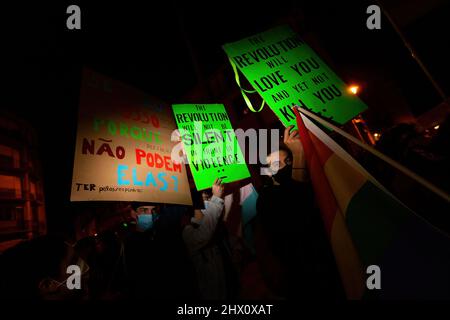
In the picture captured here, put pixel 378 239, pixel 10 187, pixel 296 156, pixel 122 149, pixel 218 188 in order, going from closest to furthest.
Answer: pixel 378 239 → pixel 296 156 → pixel 122 149 → pixel 218 188 → pixel 10 187

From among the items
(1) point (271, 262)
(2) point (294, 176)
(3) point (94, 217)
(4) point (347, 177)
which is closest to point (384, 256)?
(4) point (347, 177)

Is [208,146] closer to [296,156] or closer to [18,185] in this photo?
[296,156]

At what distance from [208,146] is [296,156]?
1.96 metres

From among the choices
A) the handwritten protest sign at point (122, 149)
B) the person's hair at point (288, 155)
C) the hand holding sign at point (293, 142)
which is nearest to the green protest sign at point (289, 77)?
the hand holding sign at point (293, 142)

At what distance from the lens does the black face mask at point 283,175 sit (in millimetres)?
2754

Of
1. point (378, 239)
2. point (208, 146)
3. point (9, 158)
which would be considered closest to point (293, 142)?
point (378, 239)

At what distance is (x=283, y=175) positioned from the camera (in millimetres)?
2801

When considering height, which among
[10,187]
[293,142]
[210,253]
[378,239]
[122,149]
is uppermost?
[10,187]

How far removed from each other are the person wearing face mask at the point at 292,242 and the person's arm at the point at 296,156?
106 mm

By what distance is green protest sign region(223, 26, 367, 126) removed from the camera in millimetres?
3547

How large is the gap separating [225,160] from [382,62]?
695 cm

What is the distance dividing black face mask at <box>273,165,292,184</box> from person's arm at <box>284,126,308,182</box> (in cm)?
6

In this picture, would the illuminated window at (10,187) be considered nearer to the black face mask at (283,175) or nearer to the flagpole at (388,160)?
the black face mask at (283,175)

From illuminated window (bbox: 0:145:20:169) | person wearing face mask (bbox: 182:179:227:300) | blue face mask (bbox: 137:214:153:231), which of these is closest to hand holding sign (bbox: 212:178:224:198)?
person wearing face mask (bbox: 182:179:227:300)
